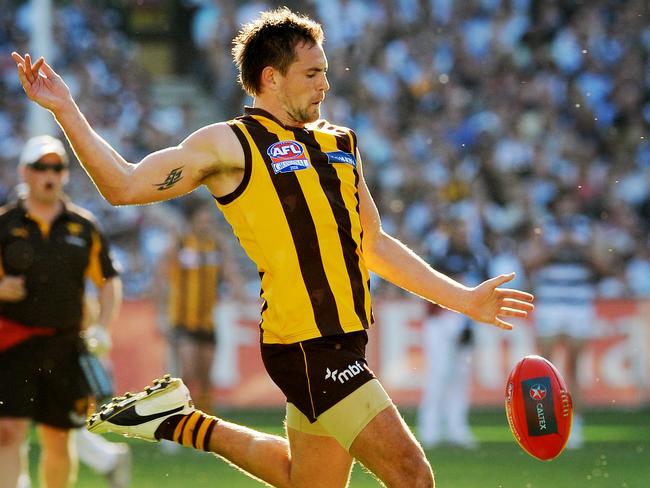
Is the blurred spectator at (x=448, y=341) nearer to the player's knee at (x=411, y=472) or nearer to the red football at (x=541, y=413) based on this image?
the red football at (x=541, y=413)

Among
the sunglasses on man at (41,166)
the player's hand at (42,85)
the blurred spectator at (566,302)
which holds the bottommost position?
the blurred spectator at (566,302)

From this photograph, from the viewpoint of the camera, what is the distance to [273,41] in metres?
5.07

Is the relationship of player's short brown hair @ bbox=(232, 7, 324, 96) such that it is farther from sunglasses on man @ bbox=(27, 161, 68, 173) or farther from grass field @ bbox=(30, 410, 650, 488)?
grass field @ bbox=(30, 410, 650, 488)

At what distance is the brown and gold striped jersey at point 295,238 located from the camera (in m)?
4.78

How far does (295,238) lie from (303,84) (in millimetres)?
631

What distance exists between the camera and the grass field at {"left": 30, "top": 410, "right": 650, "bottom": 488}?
9148mm

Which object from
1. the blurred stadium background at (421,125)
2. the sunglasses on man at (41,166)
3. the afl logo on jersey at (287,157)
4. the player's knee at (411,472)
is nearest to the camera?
the player's knee at (411,472)

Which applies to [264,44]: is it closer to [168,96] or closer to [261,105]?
[261,105]

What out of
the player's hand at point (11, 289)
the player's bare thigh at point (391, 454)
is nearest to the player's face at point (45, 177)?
the player's hand at point (11, 289)

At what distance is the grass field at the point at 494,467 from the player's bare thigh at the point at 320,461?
4.03m

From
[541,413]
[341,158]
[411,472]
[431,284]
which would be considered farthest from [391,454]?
[341,158]

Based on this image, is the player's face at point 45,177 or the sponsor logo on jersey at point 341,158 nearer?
the sponsor logo on jersey at point 341,158

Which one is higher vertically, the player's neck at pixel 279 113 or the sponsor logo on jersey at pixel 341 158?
the player's neck at pixel 279 113

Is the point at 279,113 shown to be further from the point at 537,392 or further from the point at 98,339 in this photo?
the point at 98,339
